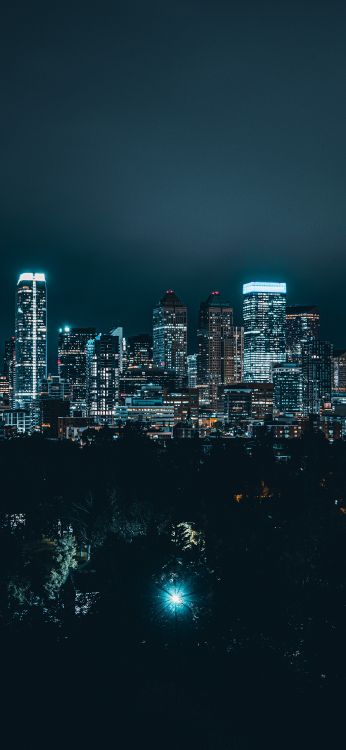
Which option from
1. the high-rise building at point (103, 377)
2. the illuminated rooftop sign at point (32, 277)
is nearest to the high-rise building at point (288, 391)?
the high-rise building at point (103, 377)

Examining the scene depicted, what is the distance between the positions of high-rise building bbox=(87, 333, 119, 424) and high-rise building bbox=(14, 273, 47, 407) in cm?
1869

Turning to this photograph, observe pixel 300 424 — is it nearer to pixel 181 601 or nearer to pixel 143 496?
pixel 143 496

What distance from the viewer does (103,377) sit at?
98.8m

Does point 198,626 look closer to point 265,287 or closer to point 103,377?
point 103,377

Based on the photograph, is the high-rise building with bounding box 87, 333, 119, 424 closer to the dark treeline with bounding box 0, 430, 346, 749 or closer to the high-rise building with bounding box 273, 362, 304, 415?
the high-rise building with bounding box 273, 362, 304, 415

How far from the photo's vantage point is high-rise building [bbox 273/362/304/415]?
98.1 metres

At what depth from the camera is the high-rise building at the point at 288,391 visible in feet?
322

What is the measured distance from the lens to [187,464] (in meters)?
35.8

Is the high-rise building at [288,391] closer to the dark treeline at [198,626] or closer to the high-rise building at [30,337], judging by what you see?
the high-rise building at [30,337]

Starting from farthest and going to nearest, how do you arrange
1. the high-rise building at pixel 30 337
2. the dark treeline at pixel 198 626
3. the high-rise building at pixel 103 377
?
the high-rise building at pixel 30 337 < the high-rise building at pixel 103 377 < the dark treeline at pixel 198 626

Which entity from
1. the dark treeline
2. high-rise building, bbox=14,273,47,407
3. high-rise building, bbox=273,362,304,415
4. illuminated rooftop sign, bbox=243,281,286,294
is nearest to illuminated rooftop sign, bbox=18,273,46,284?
high-rise building, bbox=14,273,47,407

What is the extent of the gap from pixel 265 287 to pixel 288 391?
98.8 feet

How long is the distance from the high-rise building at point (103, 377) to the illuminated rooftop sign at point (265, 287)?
30.3 meters

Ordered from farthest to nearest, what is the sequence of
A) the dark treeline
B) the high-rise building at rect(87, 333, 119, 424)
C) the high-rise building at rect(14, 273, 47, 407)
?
the high-rise building at rect(14, 273, 47, 407)
the high-rise building at rect(87, 333, 119, 424)
the dark treeline
